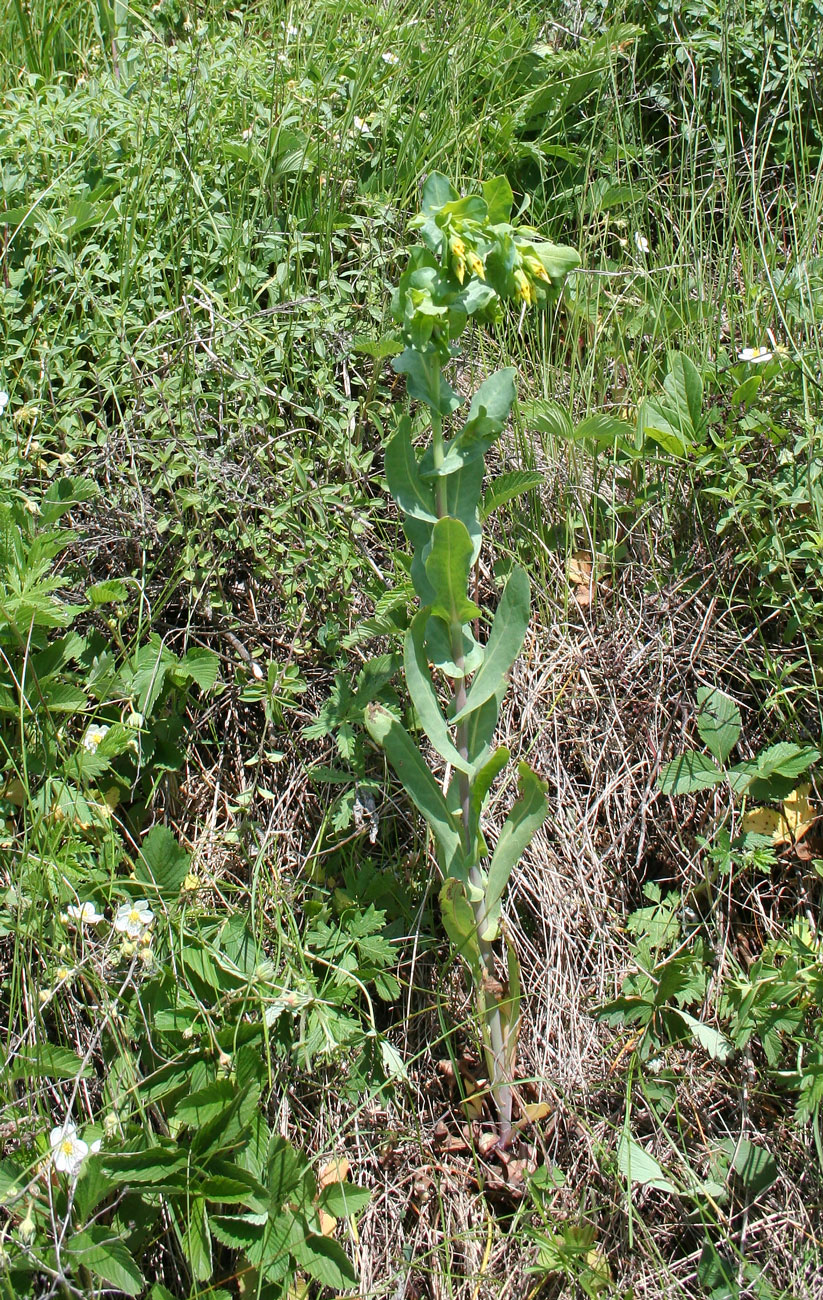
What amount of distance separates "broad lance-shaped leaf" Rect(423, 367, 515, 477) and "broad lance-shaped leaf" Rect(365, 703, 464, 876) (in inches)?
17.9

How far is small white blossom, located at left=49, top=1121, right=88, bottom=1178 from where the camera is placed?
1.55 meters

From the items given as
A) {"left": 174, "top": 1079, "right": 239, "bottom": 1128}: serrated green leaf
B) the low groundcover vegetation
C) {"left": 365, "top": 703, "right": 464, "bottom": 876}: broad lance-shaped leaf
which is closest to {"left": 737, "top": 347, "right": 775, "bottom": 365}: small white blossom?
the low groundcover vegetation

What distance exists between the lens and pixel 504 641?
167cm

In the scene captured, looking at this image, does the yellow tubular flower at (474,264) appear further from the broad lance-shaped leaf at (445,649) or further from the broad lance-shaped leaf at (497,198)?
the broad lance-shaped leaf at (445,649)

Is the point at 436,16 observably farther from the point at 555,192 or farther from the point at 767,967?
the point at 767,967

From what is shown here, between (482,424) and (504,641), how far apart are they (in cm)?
36

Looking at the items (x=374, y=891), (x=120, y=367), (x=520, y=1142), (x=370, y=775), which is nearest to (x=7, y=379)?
(x=120, y=367)

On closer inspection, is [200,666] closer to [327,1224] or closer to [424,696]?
[424,696]

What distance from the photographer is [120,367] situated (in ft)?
7.56

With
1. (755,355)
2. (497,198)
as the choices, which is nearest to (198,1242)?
(497,198)

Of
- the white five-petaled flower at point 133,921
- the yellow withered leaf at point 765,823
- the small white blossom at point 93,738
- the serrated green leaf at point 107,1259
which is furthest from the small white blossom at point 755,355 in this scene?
the serrated green leaf at point 107,1259

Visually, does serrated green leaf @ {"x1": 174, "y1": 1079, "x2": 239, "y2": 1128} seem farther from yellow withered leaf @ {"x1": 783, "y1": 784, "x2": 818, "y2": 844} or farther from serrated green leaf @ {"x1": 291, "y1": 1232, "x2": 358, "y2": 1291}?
yellow withered leaf @ {"x1": 783, "y1": 784, "x2": 818, "y2": 844}

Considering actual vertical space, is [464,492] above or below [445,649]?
above

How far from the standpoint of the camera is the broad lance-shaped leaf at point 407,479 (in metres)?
1.58
